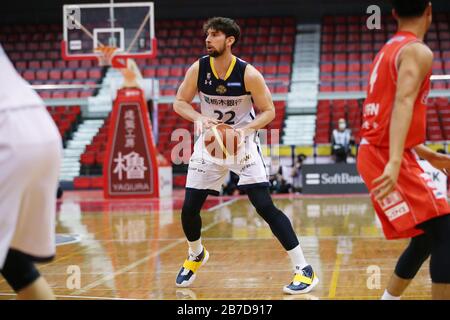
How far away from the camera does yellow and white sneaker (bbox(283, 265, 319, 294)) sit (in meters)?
5.51

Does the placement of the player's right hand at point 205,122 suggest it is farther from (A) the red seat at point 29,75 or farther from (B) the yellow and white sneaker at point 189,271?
(A) the red seat at point 29,75

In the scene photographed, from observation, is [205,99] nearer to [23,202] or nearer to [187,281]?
[187,281]

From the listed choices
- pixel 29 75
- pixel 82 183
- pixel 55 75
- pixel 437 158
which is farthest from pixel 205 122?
pixel 29 75

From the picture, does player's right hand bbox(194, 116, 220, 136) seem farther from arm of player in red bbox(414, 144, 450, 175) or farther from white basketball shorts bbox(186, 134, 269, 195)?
arm of player in red bbox(414, 144, 450, 175)

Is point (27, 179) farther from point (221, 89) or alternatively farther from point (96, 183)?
point (96, 183)

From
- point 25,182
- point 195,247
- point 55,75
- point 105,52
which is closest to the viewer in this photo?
point 25,182

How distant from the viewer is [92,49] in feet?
55.2

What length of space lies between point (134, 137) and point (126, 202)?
5.79 feet

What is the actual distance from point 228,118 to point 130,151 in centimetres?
1157

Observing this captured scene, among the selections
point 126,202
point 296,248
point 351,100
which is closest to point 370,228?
point 296,248

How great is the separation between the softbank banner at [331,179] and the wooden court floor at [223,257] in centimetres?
430

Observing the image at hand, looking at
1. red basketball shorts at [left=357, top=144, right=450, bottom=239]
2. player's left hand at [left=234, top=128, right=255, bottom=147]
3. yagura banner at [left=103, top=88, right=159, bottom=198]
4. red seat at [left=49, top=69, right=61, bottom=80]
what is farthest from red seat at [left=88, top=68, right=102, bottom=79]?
red basketball shorts at [left=357, top=144, right=450, bottom=239]

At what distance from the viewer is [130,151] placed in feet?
57.1

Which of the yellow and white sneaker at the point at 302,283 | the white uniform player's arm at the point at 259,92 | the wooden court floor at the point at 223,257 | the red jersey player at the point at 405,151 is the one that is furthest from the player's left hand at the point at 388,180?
the white uniform player's arm at the point at 259,92
